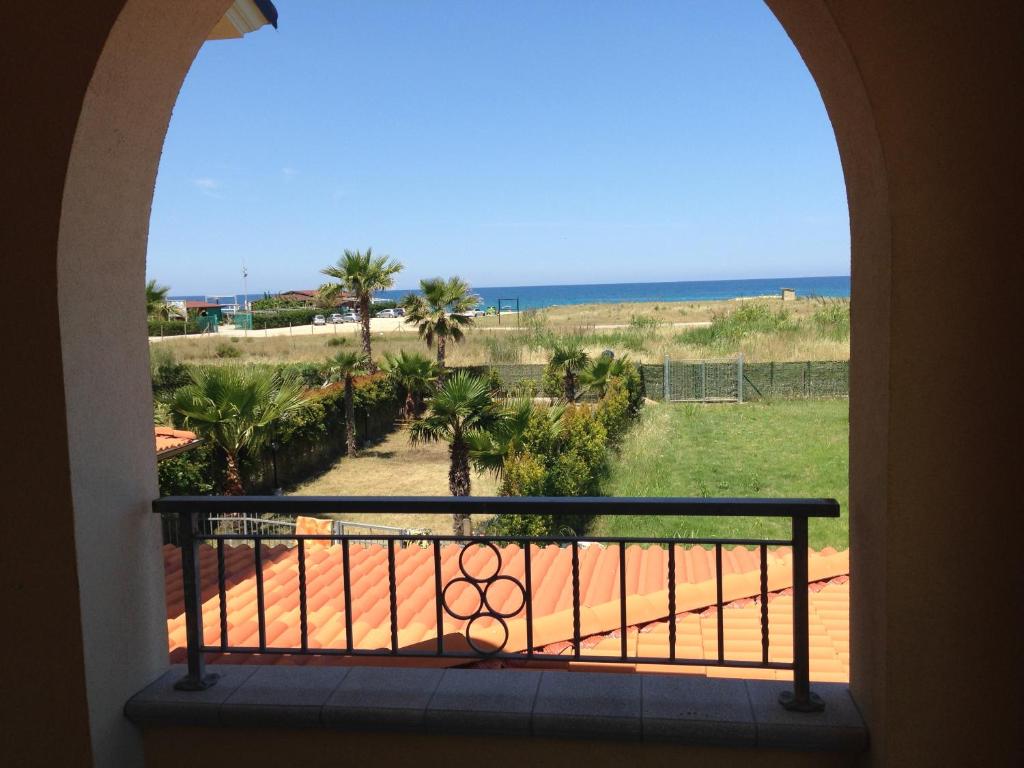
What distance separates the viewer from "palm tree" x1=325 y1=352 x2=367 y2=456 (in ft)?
58.5

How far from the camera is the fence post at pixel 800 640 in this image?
1970mm

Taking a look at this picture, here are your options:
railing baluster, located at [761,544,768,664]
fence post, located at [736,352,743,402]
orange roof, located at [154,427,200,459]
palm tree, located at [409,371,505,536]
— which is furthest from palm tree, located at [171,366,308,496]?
fence post, located at [736,352,743,402]

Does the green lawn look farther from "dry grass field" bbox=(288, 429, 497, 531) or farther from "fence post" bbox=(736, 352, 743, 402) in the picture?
"dry grass field" bbox=(288, 429, 497, 531)

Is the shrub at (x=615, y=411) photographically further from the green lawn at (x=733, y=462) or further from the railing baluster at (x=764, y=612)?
the railing baluster at (x=764, y=612)

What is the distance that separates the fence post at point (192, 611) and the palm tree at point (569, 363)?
1603 centimetres

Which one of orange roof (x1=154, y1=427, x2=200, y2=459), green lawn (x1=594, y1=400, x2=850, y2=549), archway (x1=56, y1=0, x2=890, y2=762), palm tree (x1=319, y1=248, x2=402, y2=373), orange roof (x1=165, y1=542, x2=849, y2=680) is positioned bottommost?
green lawn (x1=594, y1=400, x2=850, y2=549)

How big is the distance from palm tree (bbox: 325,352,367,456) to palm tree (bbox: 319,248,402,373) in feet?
4.49

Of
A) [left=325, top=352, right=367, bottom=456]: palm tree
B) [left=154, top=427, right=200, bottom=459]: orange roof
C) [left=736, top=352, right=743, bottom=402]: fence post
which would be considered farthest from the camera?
[left=736, top=352, right=743, bottom=402]: fence post

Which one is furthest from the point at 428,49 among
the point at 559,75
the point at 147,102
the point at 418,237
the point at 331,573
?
the point at 418,237

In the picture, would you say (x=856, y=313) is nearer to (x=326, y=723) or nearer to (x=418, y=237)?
(x=326, y=723)

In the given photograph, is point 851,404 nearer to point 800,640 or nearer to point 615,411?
point 800,640

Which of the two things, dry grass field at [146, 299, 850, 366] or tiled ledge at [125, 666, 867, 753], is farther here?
dry grass field at [146, 299, 850, 366]

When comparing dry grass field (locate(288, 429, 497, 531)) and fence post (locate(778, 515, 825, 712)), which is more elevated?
fence post (locate(778, 515, 825, 712))

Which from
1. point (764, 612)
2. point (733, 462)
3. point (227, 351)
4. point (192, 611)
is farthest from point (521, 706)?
point (227, 351)
